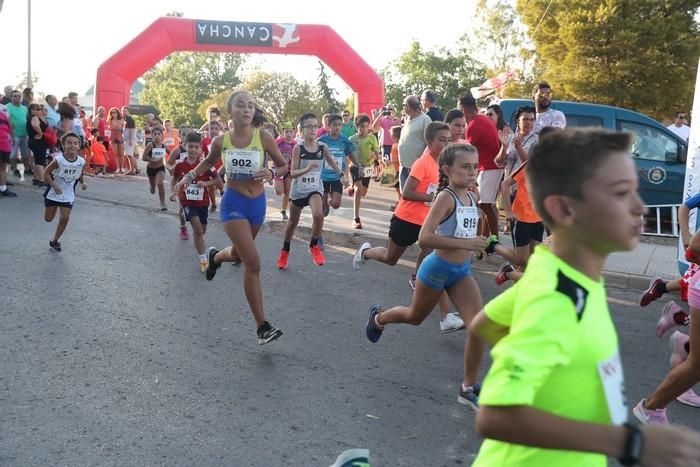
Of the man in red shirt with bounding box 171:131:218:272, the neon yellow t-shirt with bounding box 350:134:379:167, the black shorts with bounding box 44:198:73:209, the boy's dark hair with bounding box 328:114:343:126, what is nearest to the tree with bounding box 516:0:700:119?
the neon yellow t-shirt with bounding box 350:134:379:167

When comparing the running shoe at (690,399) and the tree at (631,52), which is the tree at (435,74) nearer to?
the tree at (631,52)

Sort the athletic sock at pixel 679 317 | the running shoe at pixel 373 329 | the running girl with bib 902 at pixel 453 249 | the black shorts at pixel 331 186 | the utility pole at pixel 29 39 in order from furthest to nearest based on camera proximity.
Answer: the utility pole at pixel 29 39 < the black shorts at pixel 331 186 < the running shoe at pixel 373 329 < the athletic sock at pixel 679 317 < the running girl with bib 902 at pixel 453 249

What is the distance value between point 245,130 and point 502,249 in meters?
2.54

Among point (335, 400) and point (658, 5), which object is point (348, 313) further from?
point (658, 5)

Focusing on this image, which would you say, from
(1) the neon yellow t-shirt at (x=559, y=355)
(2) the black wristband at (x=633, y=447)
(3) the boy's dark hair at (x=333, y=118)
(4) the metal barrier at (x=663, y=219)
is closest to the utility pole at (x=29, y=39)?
(3) the boy's dark hair at (x=333, y=118)

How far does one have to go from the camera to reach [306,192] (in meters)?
8.14

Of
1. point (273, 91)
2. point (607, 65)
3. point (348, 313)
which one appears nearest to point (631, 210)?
point (348, 313)

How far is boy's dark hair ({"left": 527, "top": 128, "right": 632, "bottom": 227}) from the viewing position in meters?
1.51

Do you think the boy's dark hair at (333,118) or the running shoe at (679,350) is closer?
the running shoe at (679,350)

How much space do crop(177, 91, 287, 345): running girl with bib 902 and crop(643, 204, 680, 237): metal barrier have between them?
792 cm

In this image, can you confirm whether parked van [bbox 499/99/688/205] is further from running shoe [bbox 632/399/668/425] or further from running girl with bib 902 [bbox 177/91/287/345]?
running shoe [bbox 632/399/668/425]

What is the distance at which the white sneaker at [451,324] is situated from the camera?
209 inches

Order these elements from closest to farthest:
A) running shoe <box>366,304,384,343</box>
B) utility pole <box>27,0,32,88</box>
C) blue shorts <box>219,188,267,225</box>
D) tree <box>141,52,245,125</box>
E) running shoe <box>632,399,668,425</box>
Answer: running shoe <box>632,399,668,425</box>, running shoe <box>366,304,384,343</box>, blue shorts <box>219,188,267,225</box>, utility pole <box>27,0,32,88</box>, tree <box>141,52,245,125</box>

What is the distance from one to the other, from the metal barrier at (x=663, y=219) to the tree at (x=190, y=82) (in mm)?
62893
